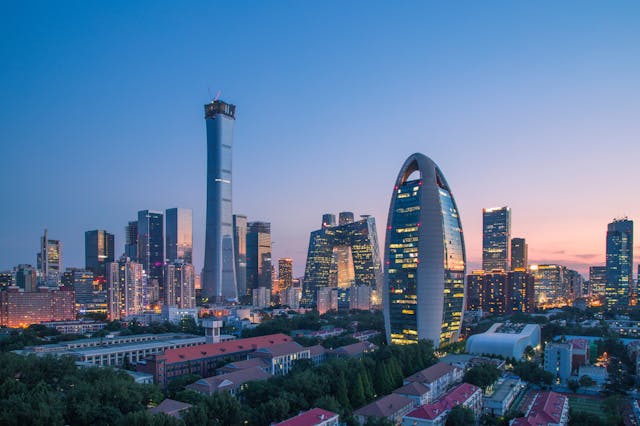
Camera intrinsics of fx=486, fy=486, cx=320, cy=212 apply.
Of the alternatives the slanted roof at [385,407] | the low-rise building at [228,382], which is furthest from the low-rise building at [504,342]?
the low-rise building at [228,382]

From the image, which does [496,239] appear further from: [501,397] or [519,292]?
[501,397]

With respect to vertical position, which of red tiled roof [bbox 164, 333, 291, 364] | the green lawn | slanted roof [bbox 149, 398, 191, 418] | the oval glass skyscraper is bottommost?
the green lawn

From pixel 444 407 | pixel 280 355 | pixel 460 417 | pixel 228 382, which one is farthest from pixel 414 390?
pixel 280 355

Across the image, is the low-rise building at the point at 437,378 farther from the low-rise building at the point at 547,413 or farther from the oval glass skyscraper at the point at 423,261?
the oval glass skyscraper at the point at 423,261

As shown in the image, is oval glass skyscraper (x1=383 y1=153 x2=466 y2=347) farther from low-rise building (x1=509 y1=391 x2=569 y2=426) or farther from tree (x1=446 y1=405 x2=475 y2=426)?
tree (x1=446 y1=405 x2=475 y2=426)

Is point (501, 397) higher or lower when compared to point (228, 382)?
lower

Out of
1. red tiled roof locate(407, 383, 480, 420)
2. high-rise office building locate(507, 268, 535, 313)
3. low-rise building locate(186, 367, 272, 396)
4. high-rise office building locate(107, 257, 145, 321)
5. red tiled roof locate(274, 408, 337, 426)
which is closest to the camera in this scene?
red tiled roof locate(274, 408, 337, 426)

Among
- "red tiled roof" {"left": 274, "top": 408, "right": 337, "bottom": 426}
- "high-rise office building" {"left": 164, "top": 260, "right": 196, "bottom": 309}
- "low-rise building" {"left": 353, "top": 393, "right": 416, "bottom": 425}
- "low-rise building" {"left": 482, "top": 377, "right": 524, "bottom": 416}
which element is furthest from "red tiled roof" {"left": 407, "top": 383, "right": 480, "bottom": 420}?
"high-rise office building" {"left": 164, "top": 260, "right": 196, "bottom": 309}
